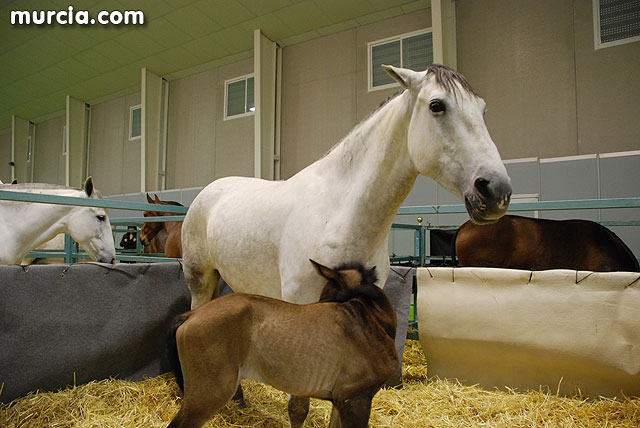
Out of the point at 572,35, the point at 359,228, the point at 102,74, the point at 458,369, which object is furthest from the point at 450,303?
the point at 102,74

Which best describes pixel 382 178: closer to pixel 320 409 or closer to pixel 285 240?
pixel 285 240

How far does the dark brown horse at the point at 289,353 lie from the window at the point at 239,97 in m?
9.07

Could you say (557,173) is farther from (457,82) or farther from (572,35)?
(457,82)

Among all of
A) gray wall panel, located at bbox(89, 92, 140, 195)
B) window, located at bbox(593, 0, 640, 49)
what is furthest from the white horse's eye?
gray wall panel, located at bbox(89, 92, 140, 195)

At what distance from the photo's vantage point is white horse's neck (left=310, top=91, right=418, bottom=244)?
1.44 metres

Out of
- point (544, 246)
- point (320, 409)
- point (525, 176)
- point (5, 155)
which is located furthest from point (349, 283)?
point (5, 155)

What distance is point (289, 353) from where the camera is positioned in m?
1.20

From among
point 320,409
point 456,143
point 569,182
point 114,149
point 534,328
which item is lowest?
point 320,409

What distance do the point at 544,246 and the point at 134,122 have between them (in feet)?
40.2

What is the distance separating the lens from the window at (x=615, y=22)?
18.6ft

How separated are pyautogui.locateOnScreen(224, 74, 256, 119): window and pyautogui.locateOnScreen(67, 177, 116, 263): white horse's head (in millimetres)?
6845

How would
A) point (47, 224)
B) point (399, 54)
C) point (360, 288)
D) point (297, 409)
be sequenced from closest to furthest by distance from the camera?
1. point (360, 288)
2. point (297, 409)
3. point (47, 224)
4. point (399, 54)

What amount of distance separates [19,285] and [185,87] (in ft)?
33.5

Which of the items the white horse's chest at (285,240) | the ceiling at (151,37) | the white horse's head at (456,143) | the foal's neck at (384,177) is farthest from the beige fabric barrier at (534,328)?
the ceiling at (151,37)
